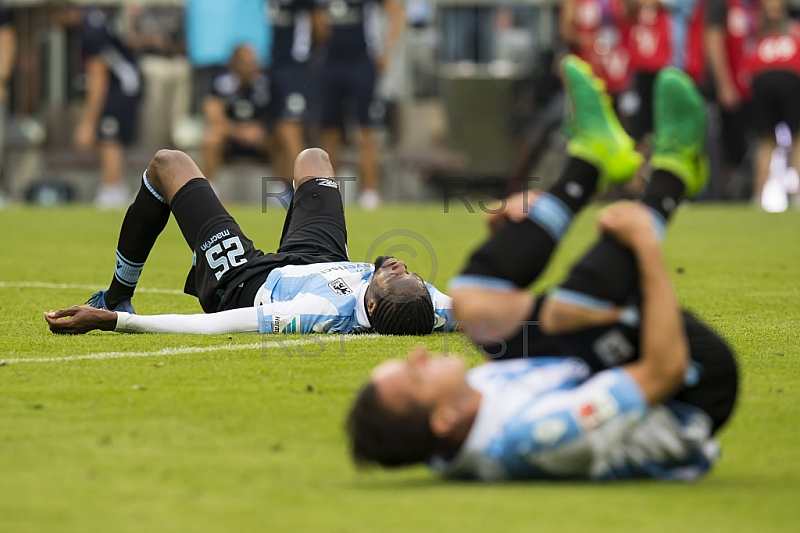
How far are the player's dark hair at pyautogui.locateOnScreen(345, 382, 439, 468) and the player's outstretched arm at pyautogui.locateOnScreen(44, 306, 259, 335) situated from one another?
2.43 meters

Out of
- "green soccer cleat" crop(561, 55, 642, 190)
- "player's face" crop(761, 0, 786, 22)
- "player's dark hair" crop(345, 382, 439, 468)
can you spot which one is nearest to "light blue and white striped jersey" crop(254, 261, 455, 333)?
"green soccer cleat" crop(561, 55, 642, 190)

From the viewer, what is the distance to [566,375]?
3.78m

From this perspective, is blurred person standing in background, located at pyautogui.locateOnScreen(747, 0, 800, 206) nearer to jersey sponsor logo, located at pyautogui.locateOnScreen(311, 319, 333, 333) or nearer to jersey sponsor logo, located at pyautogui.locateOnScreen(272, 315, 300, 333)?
jersey sponsor logo, located at pyautogui.locateOnScreen(311, 319, 333, 333)

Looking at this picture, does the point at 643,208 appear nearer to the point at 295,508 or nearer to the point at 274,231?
the point at 295,508

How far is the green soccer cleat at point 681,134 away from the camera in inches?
166

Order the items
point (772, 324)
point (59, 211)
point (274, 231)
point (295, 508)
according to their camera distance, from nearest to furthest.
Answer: point (295, 508) → point (772, 324) → point (274, 231) → point (59, 211)

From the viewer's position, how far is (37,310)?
725 cm

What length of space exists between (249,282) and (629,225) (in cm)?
280

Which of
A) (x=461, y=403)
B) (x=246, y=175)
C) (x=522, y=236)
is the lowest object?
(x=246, y=175)

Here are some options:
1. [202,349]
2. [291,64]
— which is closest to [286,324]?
[202,349]

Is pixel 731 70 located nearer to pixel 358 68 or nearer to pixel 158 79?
pixel 358 68

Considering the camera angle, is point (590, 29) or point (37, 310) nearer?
point (37, 310)

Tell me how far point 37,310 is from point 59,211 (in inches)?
327

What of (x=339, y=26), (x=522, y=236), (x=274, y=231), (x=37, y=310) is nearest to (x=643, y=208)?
(x=522, y=236)
